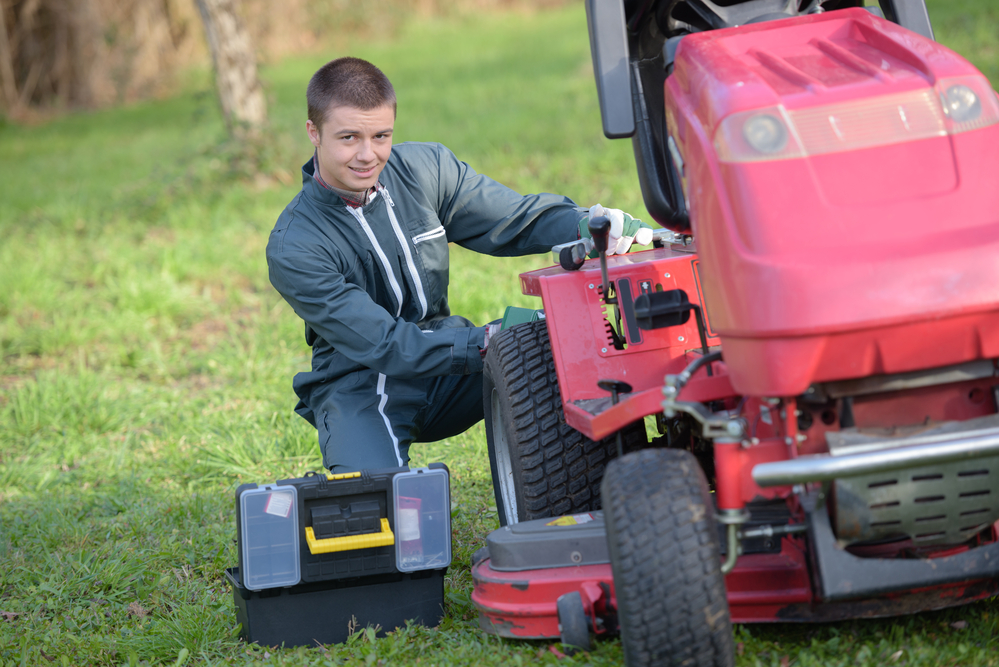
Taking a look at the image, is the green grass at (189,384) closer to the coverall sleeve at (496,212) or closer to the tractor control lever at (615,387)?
the tractor control lever at (615,387)

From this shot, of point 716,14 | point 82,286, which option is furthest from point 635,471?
point 82,286

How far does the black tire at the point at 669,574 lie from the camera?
1953mm

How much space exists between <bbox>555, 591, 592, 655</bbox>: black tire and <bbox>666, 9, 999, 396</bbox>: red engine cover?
64cm

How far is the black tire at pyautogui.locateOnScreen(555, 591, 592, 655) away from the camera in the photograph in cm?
227

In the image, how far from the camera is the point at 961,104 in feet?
6.46

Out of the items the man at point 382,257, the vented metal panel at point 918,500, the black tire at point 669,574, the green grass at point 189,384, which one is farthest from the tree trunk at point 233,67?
the vented metal panel at point 918,500

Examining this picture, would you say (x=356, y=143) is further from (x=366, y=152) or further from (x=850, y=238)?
(x=850, y=238)

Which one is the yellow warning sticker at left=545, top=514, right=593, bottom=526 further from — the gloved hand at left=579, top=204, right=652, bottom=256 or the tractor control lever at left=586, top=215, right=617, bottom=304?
the gloved hand at left=579, top=204, right=652, bottom=256

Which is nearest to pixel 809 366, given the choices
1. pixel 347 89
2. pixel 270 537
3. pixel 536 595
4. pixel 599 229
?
pixel 599 229

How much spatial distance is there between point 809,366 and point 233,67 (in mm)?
7525

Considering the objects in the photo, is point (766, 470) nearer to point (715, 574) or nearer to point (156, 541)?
point (715, 574)

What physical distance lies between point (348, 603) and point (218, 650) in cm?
36

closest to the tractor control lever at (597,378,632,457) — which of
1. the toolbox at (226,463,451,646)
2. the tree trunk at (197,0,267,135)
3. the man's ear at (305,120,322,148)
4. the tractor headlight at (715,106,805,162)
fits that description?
the toolbox at (226,463,451,646)

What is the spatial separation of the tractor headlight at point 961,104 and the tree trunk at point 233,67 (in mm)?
7290
